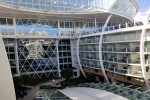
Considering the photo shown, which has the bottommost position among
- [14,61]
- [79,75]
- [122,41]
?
[79,75]

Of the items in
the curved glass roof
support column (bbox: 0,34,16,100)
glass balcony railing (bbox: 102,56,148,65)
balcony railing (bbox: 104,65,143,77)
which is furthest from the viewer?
the curved glass roof

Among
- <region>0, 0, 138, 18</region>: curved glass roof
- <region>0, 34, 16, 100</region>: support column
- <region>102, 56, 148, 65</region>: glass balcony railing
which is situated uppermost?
<region>0, 0, 138, 18</region>: curved glass roof

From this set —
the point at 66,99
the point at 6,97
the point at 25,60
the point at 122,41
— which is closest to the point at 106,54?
the point at 122,41

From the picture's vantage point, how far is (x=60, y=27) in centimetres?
4206

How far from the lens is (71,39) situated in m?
43.1

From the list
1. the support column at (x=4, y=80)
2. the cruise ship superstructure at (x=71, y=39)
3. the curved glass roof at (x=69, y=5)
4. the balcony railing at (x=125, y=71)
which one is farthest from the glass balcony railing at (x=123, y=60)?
the support column at (x=4, y=80)

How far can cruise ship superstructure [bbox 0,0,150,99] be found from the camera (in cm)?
2859

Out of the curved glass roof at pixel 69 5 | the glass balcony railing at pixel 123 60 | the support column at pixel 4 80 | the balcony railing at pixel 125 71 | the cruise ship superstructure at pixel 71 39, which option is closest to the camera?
the support column at pixel 4 80

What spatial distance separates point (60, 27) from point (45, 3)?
7654 mm

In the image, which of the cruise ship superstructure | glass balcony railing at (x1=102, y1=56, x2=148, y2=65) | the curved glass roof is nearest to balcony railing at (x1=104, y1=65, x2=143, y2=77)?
the cruise ship superstructure

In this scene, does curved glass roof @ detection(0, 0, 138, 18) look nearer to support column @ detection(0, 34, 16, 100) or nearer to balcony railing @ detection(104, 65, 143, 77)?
balcony railing @ detection(104, 65, 143, 77)

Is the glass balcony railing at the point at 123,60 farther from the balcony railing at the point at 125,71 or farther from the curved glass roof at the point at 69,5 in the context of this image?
the curved glass roof at the point at 69,5

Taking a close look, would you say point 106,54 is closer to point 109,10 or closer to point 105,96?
point 109,10

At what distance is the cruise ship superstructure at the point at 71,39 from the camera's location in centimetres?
2859
